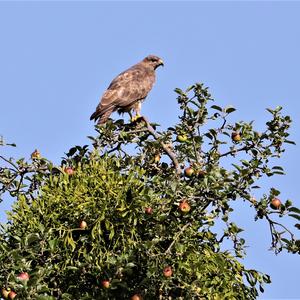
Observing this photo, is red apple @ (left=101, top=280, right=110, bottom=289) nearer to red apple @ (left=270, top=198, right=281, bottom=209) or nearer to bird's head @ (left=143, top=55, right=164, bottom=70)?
red apple @ (left=270, top=198, right=281, bottom=209)

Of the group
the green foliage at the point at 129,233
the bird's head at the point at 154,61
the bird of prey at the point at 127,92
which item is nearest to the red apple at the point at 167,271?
the green foliage at the point at 129,233

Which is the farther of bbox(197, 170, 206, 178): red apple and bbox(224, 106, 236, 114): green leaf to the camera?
bbox(224, 106, 236, 114): green leaf

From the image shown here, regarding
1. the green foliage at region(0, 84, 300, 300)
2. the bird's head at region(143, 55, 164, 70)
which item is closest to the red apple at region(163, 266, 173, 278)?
the green foliage at region(0, 84, 300, 300)

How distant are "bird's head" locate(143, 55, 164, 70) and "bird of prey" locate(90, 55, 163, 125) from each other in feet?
0.33

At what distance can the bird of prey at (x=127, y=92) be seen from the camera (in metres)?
9.13

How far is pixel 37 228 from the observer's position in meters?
5.80

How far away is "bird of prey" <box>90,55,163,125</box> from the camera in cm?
913

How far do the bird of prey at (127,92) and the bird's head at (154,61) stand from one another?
0.10 metres

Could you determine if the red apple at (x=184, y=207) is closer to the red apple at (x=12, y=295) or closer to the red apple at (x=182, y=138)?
the red apple at (x=182, y=138)

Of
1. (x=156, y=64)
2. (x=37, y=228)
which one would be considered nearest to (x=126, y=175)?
(x=37, y=228)

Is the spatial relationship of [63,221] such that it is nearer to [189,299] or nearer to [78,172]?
[78,172]

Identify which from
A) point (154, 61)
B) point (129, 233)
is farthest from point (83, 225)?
point (154, 61)

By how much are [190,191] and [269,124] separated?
1.04 m

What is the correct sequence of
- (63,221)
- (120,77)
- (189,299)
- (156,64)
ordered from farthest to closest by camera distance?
1. (156,64)
2. (120,77)
3. (63,221)
4. (189,299)
